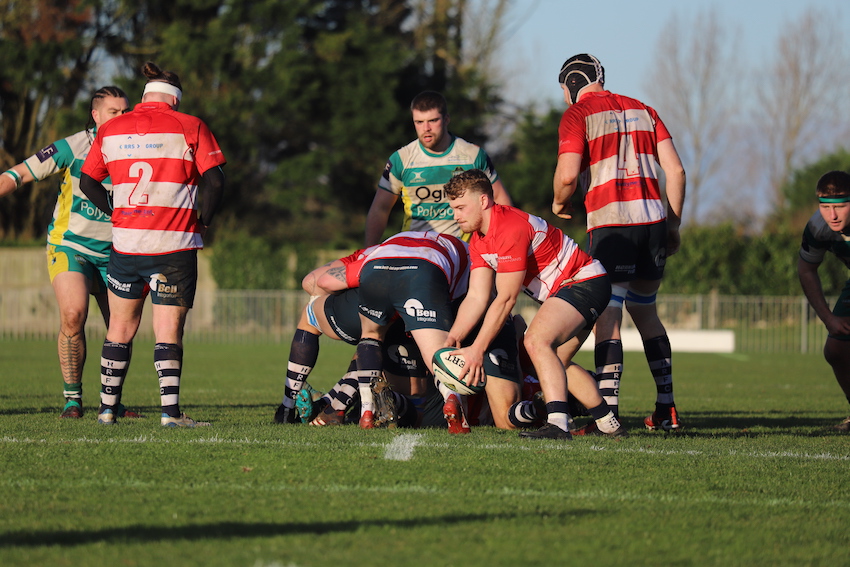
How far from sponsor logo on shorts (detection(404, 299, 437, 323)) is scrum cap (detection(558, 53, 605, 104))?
191 cm

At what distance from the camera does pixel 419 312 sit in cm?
628

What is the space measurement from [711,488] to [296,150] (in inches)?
1225

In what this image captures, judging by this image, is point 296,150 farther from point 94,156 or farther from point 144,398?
point 94,156

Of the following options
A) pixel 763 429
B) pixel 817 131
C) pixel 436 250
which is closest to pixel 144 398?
pixel 436 250

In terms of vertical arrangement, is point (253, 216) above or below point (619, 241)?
above

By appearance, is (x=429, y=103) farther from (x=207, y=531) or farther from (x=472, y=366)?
(x=207, y=531)

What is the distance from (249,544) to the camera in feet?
10.6

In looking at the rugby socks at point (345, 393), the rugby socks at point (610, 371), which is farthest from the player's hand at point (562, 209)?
the rugby socks at point (345, 393)

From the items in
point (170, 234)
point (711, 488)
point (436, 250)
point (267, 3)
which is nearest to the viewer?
point (711, 488)

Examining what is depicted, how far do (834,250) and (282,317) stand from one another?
19.9 metres

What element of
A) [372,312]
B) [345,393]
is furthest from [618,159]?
[345,393]

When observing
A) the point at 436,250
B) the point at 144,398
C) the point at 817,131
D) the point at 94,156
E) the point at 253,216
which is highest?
the point at 817,131

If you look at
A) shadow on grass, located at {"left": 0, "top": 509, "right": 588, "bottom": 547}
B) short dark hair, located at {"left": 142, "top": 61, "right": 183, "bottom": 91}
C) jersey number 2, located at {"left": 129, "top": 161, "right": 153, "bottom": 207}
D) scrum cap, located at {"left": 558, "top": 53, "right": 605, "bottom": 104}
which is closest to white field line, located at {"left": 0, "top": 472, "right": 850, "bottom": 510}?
shadow on grass, located at {"left": 0, "top": 509, "right": 588, "bottom": 547}

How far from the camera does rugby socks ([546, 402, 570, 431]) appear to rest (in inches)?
228
